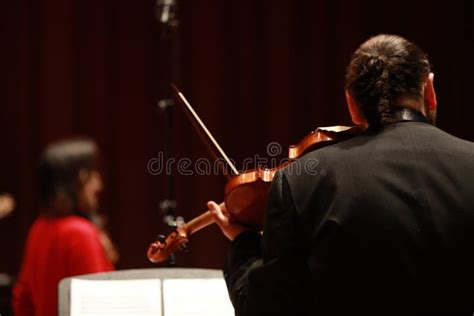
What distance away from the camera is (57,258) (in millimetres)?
2504

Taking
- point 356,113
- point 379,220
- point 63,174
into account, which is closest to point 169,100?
point 63,174

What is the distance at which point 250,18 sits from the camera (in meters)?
4.05

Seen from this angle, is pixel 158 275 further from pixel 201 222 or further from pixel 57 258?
pixel 57 258

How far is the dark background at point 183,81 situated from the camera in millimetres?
3885

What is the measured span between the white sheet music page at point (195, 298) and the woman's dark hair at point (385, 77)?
0.68 metres

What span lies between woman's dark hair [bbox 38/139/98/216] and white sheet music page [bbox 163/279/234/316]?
92cm

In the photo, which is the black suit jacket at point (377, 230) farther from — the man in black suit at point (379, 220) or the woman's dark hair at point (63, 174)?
the woman's dark hair at point (63, 174)

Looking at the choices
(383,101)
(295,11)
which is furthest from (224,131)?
(383,101)

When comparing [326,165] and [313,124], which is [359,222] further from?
[313,124]

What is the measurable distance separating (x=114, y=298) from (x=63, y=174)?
1.01 m

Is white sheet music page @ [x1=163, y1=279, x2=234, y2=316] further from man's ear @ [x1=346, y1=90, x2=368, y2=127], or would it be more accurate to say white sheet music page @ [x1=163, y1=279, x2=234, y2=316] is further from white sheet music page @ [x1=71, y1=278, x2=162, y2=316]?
man's ear @ [x1=346, y1=90, x2=368, y2=127]

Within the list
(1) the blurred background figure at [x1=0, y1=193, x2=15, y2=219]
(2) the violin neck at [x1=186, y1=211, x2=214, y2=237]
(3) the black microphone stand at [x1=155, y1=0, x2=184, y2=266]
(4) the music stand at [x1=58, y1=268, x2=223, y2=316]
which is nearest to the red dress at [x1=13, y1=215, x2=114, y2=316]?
(3) the black microphone stand at [x1=155, y1=0, x2=184, y2=266]

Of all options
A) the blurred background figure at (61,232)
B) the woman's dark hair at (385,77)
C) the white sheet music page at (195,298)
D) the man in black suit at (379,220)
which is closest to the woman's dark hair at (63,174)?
the blurred background figure at (61,232)

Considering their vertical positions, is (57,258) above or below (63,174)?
below
